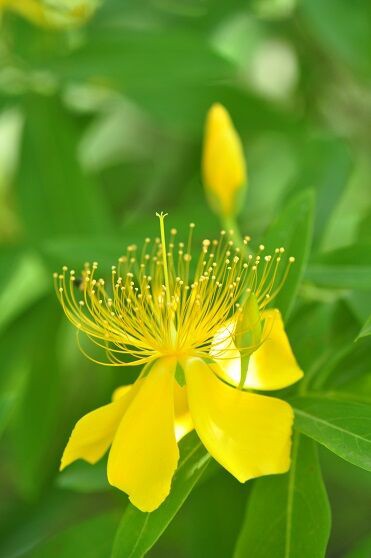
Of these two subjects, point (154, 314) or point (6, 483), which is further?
point (6, 483)

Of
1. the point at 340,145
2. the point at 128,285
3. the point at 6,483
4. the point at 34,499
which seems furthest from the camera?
the point at 6,483

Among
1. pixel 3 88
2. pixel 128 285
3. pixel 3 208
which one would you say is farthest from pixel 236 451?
pixel 3 208

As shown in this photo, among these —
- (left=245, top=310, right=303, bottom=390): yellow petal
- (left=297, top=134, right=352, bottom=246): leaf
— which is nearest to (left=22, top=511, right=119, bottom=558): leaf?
(left=245, top=310, right=303, bottom=390): yellow petal

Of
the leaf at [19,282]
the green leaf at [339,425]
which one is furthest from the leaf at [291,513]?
the leaf at [19,282]

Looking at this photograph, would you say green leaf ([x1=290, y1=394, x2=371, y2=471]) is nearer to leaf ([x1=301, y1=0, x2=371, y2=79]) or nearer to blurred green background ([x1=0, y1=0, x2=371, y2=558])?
blurred green background ([x1=0, y1=0, x2=371, y2=558])

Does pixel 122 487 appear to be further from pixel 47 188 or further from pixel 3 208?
pixel 3 208

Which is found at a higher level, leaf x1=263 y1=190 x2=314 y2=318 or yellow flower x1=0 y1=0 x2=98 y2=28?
yellow flower x1=0 y1=0 x2=98 y2=28

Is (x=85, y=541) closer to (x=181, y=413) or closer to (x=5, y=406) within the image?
(x=5, y=406)
